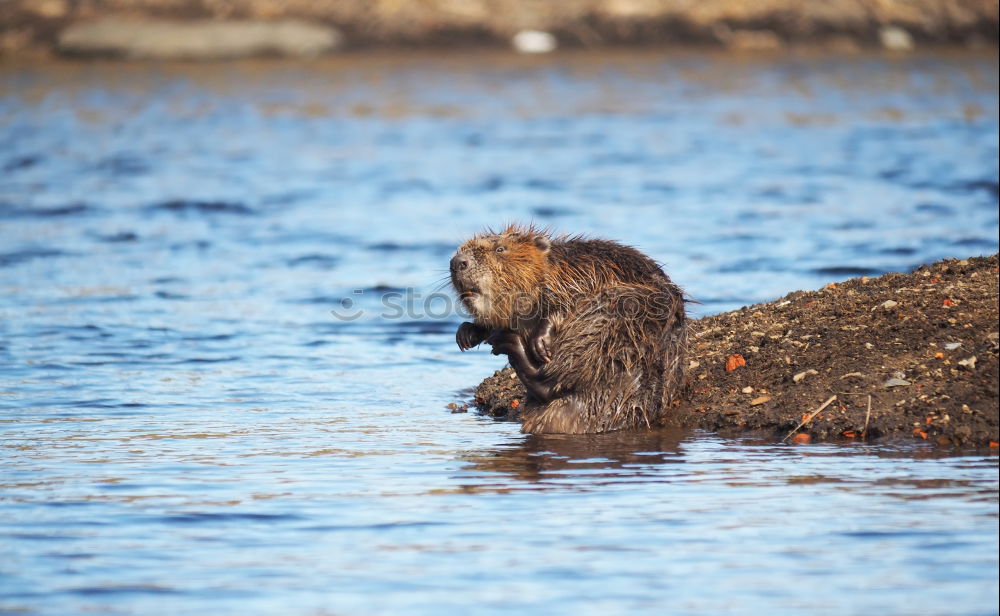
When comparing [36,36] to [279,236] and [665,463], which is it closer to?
[279,236]

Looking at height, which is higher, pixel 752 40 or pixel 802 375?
pixel 752 40

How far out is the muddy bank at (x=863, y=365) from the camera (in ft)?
24.7

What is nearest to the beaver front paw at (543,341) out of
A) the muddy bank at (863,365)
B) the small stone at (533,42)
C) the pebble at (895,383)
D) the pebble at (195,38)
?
the muddy bank at (863,365)

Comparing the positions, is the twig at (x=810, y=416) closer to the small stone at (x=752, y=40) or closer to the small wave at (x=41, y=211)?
the small wave at (x=41, y=211)

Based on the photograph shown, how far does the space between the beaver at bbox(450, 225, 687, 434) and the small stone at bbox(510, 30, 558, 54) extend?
43413 mm

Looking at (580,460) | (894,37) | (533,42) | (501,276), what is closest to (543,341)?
(501,276)

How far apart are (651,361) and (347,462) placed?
179 centimetres

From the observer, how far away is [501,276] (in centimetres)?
787

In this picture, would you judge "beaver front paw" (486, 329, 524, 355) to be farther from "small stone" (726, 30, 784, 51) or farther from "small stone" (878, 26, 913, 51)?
"small stone" (878, 26, 913, 51)

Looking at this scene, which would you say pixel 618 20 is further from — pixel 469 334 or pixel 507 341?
pixel 507 341

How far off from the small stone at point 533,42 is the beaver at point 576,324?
142 ft

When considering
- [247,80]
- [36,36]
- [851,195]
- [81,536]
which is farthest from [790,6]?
[81,536]

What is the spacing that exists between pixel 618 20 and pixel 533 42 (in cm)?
316

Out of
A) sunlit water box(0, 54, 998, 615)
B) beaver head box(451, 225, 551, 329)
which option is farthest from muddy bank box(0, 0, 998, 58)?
beaver head box(451, 225, 551, 329)
